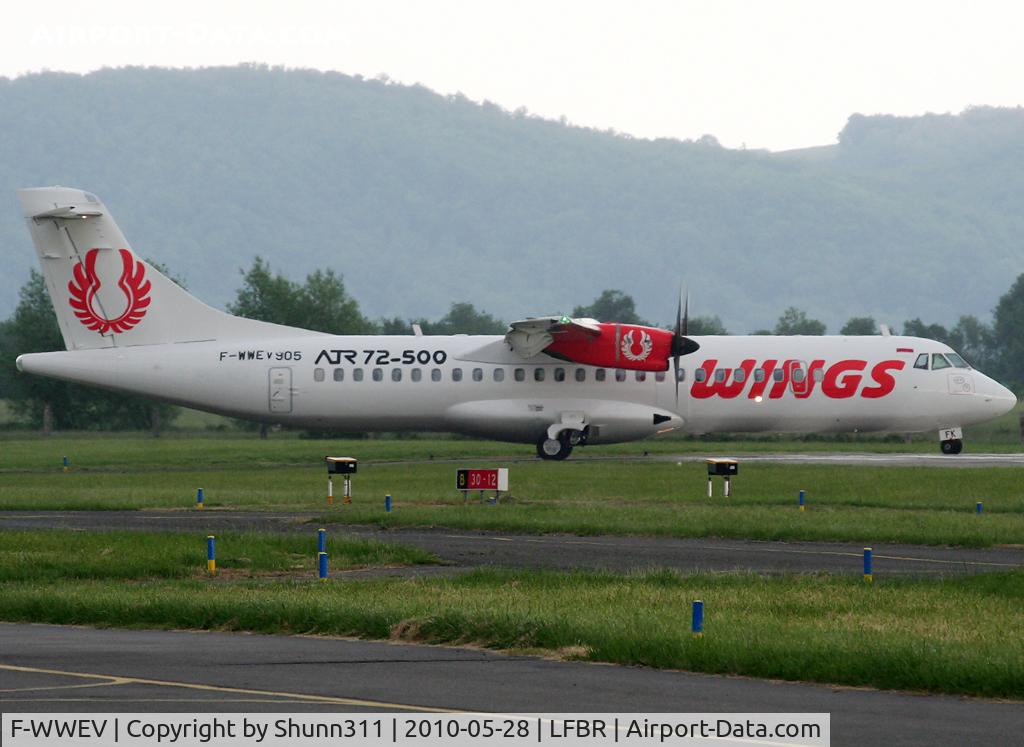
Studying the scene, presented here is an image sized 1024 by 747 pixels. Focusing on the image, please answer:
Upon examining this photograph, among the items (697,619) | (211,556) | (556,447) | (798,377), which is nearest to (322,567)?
(211,556)

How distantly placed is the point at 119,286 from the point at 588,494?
19989mm

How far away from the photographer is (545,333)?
4894cm

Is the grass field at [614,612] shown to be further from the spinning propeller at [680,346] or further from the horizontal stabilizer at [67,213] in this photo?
the horizontal stabilizer at [67,213]

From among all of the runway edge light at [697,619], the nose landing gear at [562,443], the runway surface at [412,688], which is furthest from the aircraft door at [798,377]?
the runway surface at [412,688]

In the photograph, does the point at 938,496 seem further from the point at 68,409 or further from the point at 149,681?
the point at 68,409

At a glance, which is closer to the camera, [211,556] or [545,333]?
[211,556]

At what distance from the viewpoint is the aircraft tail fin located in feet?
162

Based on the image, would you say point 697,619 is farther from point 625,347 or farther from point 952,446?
point 952,446

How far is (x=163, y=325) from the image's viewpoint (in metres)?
50.6

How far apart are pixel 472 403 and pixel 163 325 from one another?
10.6 m

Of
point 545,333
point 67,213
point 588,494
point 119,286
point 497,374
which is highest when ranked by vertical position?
point 67,213

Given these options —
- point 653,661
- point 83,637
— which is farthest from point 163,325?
point 653,661

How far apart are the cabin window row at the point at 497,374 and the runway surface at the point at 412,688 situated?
33805 millimetres

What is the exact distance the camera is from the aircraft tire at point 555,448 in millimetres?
50219
